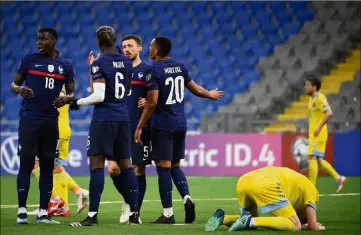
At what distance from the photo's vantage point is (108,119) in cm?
948

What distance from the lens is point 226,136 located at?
2053 cm

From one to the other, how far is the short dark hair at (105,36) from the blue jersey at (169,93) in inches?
28.5

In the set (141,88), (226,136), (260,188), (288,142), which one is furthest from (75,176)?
(260,188)

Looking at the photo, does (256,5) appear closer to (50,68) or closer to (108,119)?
(50,68)

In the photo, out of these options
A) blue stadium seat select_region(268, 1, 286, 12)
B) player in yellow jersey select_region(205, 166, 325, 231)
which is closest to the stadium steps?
blue stadium seat select_region(268, 1, 286, 12)

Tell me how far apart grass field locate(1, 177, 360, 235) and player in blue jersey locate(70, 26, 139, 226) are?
0.43m

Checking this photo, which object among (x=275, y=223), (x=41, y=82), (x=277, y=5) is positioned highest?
(x=277, y=5)

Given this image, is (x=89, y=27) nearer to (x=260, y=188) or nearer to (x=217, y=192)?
(x=217, y=192)

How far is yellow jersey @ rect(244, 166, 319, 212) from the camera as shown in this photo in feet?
28.4

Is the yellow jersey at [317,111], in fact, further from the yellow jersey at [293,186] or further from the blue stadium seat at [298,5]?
the blue stadium seat at [298,5]

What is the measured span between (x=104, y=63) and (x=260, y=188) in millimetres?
2209

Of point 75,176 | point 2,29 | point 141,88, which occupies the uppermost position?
point 2,29

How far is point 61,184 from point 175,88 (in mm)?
2464

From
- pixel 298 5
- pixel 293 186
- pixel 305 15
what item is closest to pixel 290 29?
pixel 305 15
